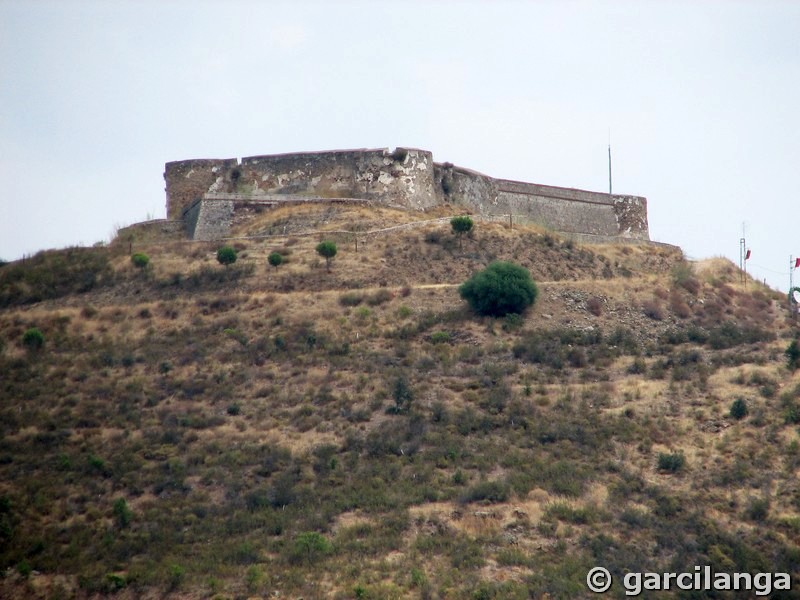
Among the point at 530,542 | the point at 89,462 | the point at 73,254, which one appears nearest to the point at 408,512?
the point at 530,542

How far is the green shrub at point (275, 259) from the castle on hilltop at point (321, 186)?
2.84 meters

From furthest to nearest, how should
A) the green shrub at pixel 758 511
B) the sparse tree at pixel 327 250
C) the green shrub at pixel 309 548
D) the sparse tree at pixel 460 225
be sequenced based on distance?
the sparse tree at pixel 460 225 → the sparse tree at pixel 327 250 → the green shrub at pixel 758 511 → the green shrub at pixel 309 548

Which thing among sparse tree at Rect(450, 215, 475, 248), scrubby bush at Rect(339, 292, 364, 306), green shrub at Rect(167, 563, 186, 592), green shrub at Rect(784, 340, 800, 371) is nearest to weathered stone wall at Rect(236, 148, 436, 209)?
sparse tree at Rect(450, 215, 475, 248)

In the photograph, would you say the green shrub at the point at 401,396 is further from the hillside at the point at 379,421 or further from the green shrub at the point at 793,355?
the green shrub at the point at 793,355

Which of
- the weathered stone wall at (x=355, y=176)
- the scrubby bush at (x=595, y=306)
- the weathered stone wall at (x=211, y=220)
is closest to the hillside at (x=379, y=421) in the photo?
the scrubby bush at (x=595, y=306)

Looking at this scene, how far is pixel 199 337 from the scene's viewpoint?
26219 millimetres

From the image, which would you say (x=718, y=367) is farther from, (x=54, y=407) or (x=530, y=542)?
(x=54, y=407)

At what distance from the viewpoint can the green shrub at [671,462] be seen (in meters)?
21.0

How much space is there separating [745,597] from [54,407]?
12901mm

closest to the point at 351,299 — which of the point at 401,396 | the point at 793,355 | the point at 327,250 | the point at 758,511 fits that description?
the point at 327,250

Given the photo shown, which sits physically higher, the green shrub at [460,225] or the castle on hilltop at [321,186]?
the castle on hilltop at [321,186]

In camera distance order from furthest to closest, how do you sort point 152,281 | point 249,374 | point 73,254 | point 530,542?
point 73,254, point 152,281, point 249,374, point 530,542

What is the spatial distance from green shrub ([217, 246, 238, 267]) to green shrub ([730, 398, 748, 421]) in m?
12.1

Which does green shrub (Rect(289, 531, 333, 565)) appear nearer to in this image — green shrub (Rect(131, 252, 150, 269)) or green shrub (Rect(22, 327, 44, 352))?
green shrub (Rect(22, 327, 44, 352))
